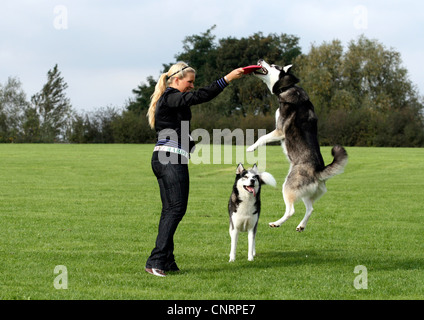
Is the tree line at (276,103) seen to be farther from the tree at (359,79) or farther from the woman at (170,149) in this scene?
the woman at (170,149)

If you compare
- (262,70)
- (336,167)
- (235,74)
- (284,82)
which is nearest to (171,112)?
(235,74)

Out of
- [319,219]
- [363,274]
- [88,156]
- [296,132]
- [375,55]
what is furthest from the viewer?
[375,55]

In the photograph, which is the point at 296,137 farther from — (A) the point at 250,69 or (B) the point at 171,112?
(B) the point at 171,112

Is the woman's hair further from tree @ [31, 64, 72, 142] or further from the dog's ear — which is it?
tree @ [31, 64, 72, 142]

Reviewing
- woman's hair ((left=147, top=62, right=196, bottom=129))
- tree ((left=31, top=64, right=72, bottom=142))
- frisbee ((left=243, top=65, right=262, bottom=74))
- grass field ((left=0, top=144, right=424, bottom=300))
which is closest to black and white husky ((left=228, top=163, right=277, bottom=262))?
grass field ((left=0, top=144, right=424, bottom=300))

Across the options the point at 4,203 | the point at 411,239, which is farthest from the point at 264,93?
the point at 411,239

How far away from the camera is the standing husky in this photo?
7.04 meters

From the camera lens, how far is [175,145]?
24.4ft

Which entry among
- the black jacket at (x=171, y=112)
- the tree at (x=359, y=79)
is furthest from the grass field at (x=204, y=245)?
the tree at (x=359, y=79)

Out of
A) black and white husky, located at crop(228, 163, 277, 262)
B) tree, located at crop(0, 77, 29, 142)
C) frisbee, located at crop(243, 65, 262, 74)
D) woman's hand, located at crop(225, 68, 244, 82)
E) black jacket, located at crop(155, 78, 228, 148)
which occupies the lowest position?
black and white husky, located at crop(228, 163, 277, 262)

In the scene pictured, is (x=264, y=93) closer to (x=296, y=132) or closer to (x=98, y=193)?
(x=98, y=193)

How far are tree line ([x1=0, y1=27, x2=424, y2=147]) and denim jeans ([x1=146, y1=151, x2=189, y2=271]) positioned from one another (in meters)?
36.8
